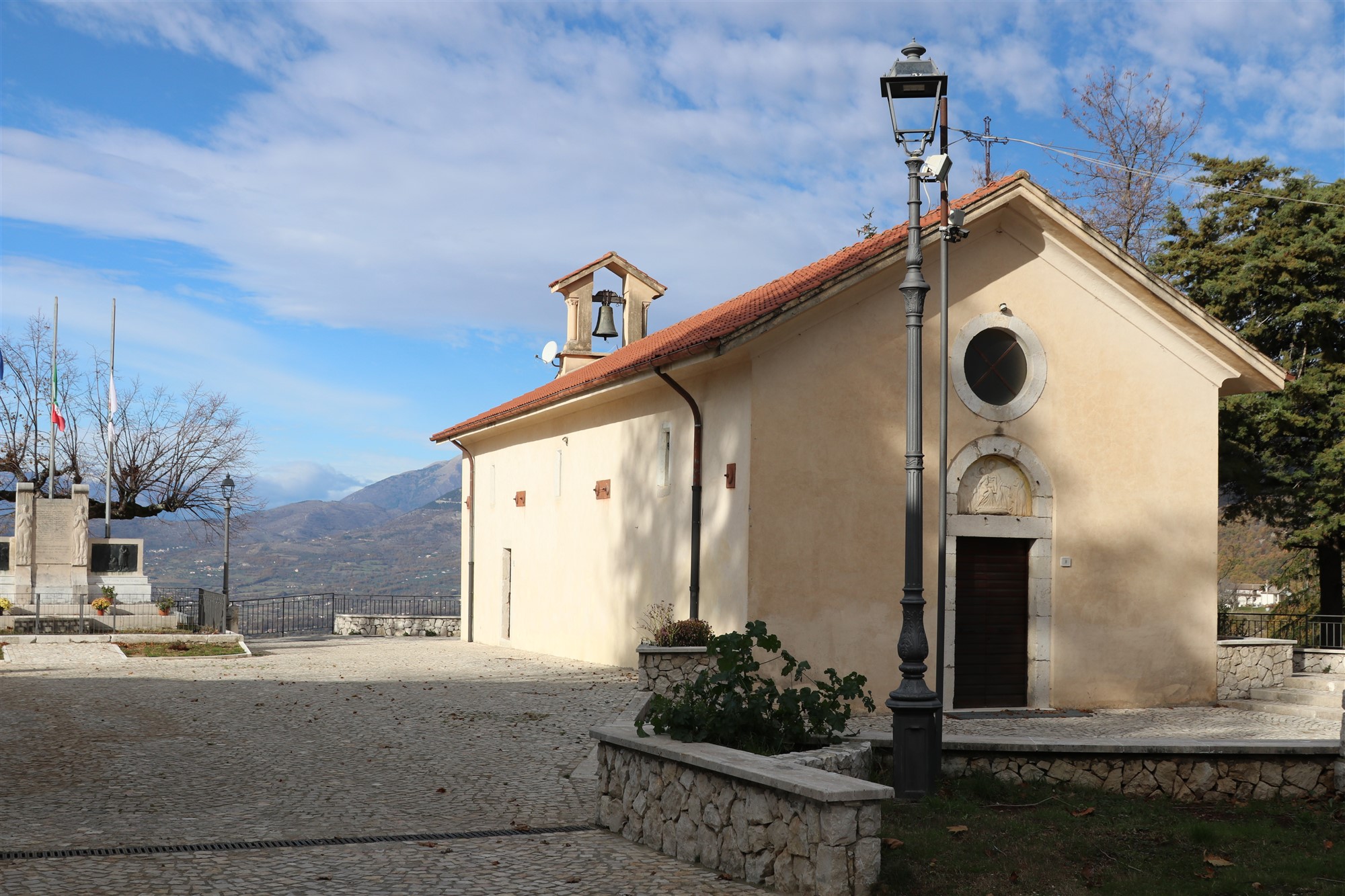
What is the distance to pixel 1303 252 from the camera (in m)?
21.2

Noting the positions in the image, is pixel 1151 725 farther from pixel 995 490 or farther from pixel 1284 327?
pixel 1284 327

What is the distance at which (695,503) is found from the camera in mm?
16281

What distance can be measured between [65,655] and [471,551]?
30.1ft

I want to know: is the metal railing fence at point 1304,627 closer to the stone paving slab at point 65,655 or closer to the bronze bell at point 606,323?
the bronze bell at point 606,323

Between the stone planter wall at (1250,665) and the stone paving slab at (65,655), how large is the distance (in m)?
18.3

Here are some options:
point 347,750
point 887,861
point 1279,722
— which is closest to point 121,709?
point 347,750

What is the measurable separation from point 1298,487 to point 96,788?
20306mm

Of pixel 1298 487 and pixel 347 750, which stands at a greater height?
pixel 1298 487

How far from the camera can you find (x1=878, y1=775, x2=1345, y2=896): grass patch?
6426 millimetres

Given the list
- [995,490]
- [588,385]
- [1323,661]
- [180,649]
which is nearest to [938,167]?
[995,490]

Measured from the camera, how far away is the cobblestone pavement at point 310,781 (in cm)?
669

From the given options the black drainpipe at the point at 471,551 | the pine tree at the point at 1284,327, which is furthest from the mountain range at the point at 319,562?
the pine tree at the point at 1284,327

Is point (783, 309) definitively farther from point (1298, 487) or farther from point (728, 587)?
point (1298, 487)

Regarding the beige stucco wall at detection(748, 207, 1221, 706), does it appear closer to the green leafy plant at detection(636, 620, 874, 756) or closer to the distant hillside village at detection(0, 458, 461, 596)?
the green leafy plant at detection(636, 620, 874, 756)
